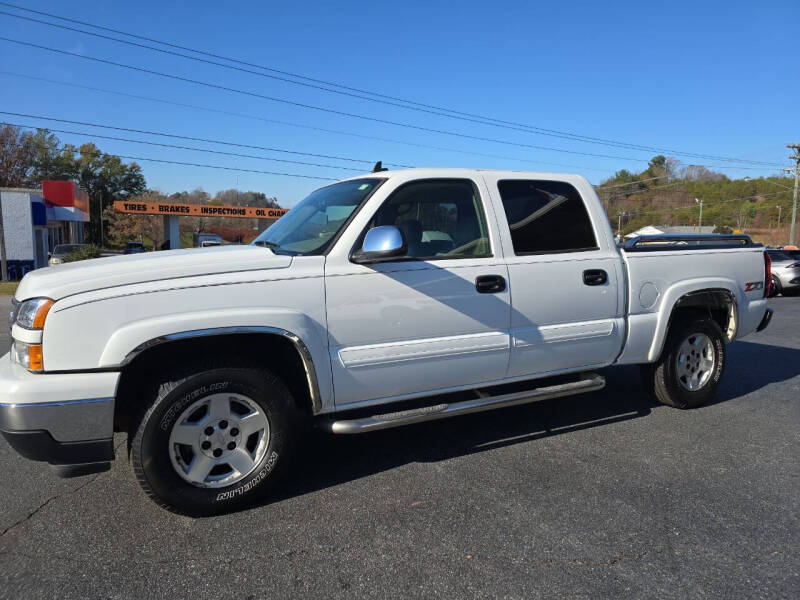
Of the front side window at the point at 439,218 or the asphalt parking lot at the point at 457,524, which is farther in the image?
the front side window at the point at 439,218

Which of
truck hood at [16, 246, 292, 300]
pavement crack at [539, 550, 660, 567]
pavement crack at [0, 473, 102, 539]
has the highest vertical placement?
truck hood at [16, 246, 292, 300]

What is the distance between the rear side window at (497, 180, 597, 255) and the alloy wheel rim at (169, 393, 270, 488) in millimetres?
2045

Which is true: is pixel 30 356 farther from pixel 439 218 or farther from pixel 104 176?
pixel 104 176

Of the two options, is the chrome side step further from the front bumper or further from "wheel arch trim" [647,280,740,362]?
the front bumper

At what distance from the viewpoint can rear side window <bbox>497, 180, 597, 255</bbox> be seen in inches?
158

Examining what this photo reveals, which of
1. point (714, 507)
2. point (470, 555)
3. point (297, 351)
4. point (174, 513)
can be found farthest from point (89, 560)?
point (714, 507)

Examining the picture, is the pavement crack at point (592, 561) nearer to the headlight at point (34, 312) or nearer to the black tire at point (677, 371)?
the black tire at point (677, 371)

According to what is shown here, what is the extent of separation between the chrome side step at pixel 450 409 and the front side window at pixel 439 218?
0.97 metres

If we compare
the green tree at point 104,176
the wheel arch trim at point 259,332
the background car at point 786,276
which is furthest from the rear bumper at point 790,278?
the green tree at point 104,176

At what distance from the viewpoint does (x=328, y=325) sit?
3.29 m

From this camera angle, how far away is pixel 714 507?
319 cm

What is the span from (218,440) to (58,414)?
0.79 meters

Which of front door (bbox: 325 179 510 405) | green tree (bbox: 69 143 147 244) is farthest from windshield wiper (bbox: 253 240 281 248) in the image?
green tree (bbox: 69 143 147 244)

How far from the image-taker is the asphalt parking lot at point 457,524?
252cm
